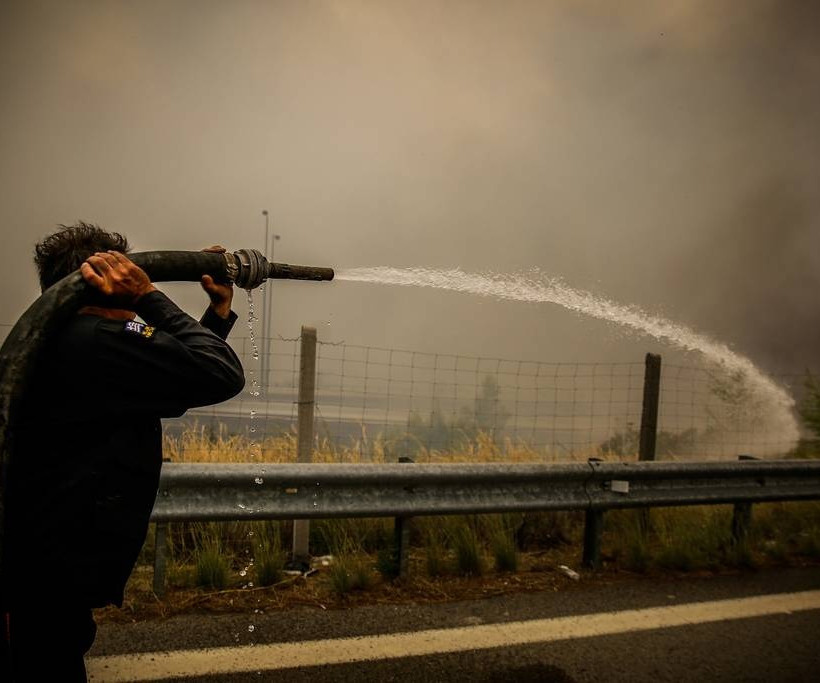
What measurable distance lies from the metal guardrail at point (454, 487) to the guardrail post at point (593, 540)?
0.37ft

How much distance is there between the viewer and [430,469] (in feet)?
13.9

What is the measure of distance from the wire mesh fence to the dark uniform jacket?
3322 mm

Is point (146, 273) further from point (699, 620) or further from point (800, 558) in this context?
point (800, 558)

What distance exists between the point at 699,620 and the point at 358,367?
14.9 feet

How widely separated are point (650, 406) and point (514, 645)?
131 inches

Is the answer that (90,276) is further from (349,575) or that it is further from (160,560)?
(349,575)

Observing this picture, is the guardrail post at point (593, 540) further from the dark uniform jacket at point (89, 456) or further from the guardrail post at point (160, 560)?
the dark uniform jacket at point (89, 456)

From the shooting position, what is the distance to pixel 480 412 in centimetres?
847

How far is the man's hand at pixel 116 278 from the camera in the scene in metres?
1.92

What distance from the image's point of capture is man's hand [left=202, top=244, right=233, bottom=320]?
2305 mm

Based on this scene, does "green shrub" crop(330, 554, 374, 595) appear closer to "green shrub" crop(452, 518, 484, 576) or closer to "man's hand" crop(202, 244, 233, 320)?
"green shrub" crop(452, 518, 484, 576)

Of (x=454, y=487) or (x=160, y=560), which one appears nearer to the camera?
(x=160, y=560)

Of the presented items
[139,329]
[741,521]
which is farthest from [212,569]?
[741,521]

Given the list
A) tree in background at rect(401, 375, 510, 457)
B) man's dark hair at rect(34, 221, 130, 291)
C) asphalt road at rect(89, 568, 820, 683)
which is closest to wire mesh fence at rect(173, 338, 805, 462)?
tree in background at rect(401, 375, 510, 457)
